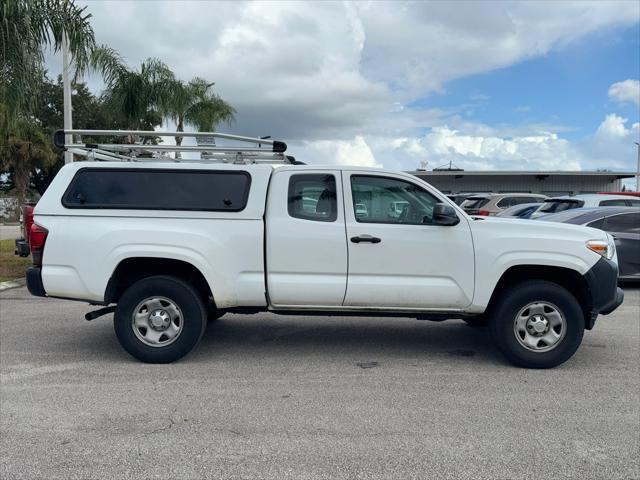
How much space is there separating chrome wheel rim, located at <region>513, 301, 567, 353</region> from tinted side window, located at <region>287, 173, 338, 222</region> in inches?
80.6

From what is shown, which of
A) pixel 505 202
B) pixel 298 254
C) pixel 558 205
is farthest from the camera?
pixel 505 202

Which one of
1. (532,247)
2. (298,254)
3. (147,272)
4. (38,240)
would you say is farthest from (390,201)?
(38,240)

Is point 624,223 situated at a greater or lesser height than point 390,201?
lesser

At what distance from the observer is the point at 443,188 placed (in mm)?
41906

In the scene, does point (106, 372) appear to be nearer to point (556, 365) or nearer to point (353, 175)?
point (353, 175)

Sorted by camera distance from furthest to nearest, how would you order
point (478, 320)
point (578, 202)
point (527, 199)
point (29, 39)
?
point (527, 199), point (578, 202), point (29, 39), point (478, 320)

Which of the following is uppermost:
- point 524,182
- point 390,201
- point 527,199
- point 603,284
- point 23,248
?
point 524,182

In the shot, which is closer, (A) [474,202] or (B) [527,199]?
(B) [527,199]

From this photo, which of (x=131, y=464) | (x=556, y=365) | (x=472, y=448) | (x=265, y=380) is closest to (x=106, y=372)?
(x=265, y=380)

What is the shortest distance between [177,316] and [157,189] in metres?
1.25

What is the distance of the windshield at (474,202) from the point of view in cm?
1931

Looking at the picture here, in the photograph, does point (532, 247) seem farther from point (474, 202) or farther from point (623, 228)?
point (474, 202)

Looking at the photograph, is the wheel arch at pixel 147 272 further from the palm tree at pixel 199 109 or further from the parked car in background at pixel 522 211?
the palm tree at pixel 199 109

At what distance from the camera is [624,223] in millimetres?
9492
